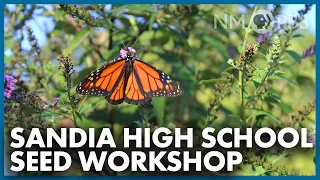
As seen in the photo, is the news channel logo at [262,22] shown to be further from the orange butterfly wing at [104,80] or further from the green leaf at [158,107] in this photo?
the orange butterfly wing at [104,80]

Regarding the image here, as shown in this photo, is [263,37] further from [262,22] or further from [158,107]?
[158,107]

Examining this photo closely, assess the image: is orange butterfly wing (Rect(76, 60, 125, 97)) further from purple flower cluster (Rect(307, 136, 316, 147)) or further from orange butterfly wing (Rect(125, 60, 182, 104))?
purple flower cluster (Rect(307, 136, 316, 147))

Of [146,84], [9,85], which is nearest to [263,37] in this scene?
[146,84]

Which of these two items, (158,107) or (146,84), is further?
(158,107)

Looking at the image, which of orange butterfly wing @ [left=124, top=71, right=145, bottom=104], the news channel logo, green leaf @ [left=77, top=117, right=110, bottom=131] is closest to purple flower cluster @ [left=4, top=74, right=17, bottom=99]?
green leaf @ [left=77, top=117, right=110, bottom=131]

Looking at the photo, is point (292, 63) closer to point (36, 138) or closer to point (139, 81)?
point (139, 81)

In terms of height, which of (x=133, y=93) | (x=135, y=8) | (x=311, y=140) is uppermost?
(x=135, y=8)

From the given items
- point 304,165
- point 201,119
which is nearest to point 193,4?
point 201,119
